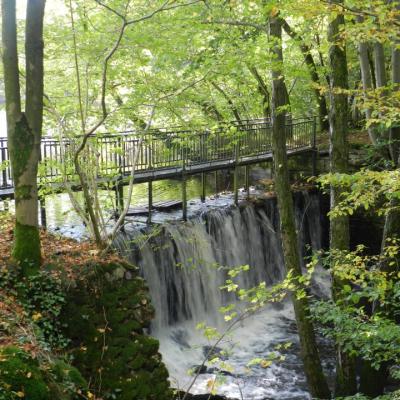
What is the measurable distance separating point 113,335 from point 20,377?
2798 millimetres

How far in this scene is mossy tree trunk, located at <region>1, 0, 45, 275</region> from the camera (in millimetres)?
6535

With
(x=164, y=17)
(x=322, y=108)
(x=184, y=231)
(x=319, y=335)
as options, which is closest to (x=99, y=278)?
(x=164, y=17)

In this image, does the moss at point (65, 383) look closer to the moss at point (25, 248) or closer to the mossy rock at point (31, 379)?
the mossy rock at point (31, 379)

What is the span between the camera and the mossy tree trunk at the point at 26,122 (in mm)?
6535

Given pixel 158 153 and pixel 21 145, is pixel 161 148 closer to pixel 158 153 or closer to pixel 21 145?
pixel 158 153

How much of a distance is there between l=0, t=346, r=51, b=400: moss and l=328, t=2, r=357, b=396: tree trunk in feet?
19.4

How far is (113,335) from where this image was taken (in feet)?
23.8

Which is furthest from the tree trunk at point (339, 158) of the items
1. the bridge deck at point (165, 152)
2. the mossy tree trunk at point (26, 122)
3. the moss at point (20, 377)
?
the moss at point (20, 377)

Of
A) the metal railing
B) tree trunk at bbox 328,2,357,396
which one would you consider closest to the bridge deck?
the metal railing

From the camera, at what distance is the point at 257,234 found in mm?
16328

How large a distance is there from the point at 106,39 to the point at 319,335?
9.72m

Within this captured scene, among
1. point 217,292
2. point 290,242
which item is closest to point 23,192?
point 290,242

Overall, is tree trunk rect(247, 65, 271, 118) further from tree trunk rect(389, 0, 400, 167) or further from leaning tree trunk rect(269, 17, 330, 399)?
tree trunk rect(389, 0, 400, 167)

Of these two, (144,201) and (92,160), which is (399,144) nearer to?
(92,160)
